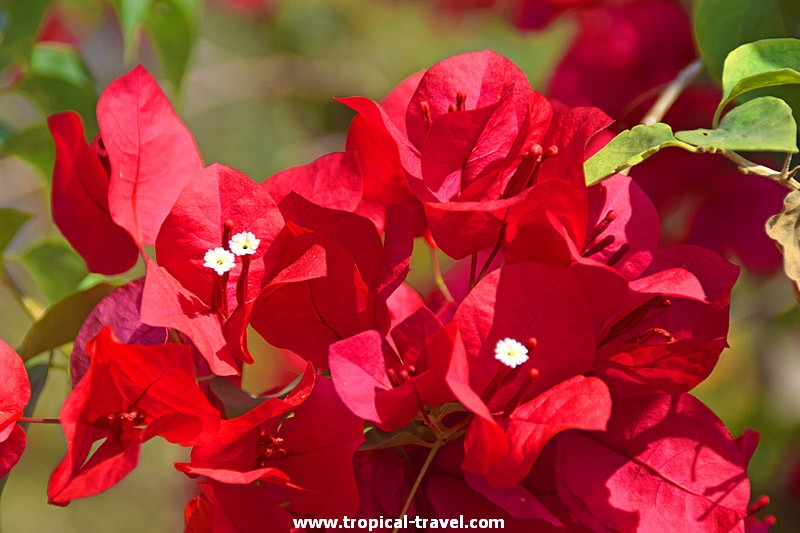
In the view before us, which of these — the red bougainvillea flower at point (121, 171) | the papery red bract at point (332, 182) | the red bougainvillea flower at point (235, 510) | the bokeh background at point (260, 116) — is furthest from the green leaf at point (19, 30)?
the red bougainvillea flower at point (235, 510)

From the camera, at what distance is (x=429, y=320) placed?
43 centimetres

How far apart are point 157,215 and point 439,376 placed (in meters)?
0.20

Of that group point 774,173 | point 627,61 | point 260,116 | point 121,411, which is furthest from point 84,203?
point 260,116

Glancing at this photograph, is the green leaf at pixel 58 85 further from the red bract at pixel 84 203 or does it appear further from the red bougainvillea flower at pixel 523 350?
the red bougainvillea flower at pixel 523 350

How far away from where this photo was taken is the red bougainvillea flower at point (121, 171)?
480mm

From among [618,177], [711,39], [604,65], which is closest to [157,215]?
[618,177]

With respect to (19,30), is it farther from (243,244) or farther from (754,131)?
(754,131)

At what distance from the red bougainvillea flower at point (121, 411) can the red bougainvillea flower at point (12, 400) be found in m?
0.05

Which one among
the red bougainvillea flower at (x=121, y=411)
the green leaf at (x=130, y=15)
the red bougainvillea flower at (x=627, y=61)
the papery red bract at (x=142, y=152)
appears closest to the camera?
the red bougainvillea flower at (x=121, y=411)

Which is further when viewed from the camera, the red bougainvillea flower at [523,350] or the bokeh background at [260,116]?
the bokeh background at [260,116]

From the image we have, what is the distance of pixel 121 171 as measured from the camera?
48 centimetres

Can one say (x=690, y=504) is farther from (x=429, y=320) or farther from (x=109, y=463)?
(x=109, y=463)

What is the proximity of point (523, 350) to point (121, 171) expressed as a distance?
0.24m

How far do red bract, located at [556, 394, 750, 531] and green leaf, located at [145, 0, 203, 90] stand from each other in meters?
0.55
